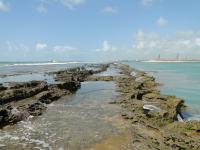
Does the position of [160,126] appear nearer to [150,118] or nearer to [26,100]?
[150,118]


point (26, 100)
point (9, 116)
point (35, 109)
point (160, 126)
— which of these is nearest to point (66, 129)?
point (9, 116)

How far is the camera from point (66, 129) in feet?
43.0

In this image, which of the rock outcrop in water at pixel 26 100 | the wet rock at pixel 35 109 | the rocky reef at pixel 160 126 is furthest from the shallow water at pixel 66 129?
the rocky reef at pixel 160 126

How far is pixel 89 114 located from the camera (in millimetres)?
15977

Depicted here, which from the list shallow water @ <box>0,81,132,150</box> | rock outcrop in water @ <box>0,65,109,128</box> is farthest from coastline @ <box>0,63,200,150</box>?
shallow water @ <box>0,81,132,150</box>

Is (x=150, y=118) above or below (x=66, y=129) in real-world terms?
above

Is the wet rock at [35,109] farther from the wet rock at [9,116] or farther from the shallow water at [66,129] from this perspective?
the wet rock at [9,116]

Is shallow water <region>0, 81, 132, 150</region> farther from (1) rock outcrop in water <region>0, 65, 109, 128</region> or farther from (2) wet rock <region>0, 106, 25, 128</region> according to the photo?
(1) rock outcrop in water <region>0, 65, 109, 128</region>

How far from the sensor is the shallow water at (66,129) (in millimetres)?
11250

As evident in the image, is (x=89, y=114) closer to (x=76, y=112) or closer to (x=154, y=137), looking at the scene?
(x=76, y=112)

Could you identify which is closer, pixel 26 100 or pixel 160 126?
pixel 160 126

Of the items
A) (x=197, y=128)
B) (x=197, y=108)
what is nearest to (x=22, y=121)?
(x=197, y=128)

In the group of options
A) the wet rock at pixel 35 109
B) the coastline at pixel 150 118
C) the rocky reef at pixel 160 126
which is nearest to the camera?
the rocky reef at pixel 160 126

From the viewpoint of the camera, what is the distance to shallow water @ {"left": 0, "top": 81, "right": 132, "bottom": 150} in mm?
11250
